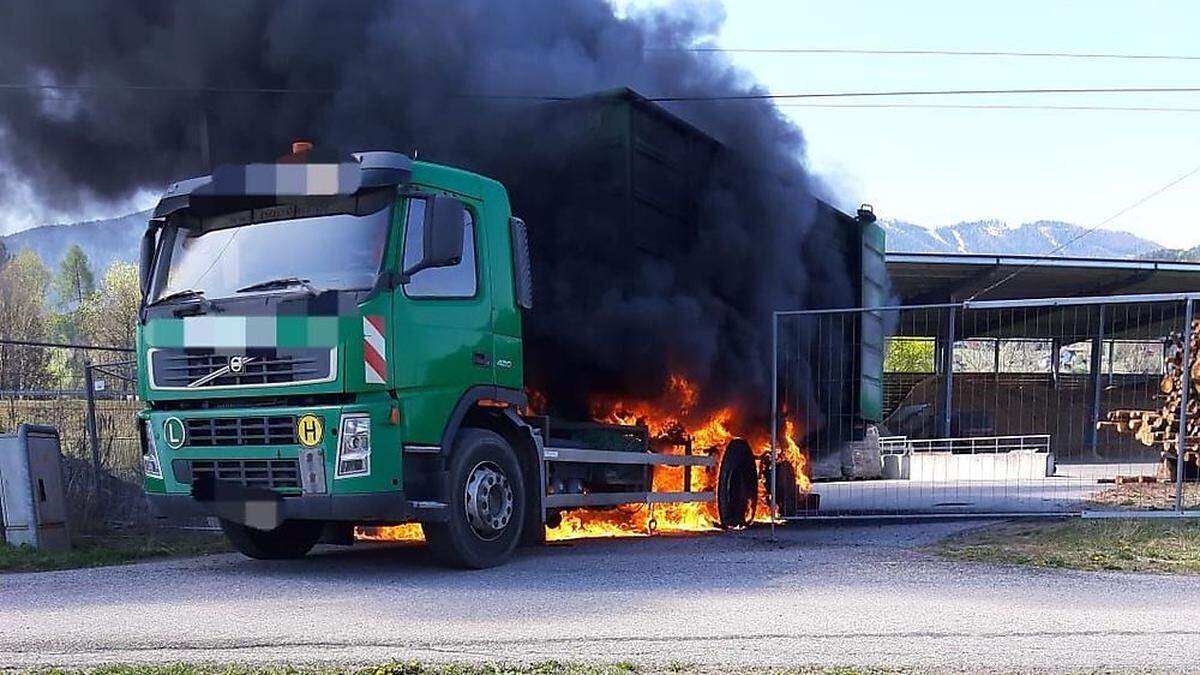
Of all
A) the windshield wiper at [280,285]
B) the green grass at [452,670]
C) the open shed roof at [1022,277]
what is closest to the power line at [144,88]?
the windshield wiper at [280,285]

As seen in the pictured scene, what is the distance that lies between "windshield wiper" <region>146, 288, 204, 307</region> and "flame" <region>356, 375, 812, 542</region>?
2.63m

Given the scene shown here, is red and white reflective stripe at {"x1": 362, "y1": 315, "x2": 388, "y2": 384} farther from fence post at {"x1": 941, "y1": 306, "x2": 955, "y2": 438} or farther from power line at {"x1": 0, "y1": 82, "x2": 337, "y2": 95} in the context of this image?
fence post at {"x1": 941, "y1": 306, "x2": 955, "y2": 438}

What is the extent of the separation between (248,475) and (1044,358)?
109 ft

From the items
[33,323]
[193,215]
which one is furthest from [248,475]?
[33,323]

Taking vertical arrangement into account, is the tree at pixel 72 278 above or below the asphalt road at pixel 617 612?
above

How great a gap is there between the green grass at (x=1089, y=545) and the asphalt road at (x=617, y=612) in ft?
1.31

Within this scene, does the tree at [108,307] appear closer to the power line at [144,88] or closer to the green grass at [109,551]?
the power line at [144,88]

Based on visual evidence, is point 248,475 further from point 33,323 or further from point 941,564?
point 33,323

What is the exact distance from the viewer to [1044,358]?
3528 centimetres

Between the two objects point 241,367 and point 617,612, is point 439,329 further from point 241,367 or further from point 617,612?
point 617,612

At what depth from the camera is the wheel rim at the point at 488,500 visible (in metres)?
6.93

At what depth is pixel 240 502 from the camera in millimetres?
6527

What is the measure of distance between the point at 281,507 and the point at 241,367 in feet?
2.84

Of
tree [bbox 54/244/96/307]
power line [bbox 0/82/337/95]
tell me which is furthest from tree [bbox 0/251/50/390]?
tree [bbox 54/244/96/307]
